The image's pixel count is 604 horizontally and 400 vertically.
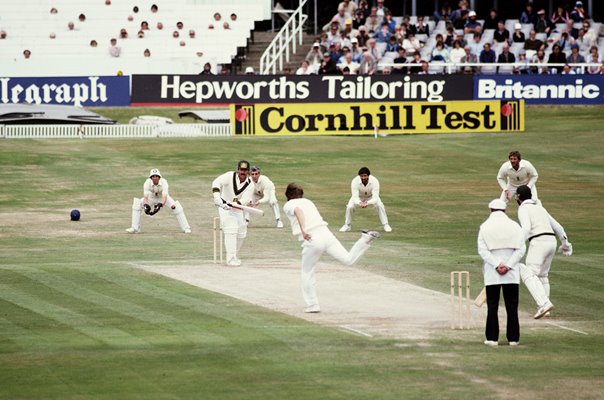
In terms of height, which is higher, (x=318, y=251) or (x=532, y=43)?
(x=532, y=43)

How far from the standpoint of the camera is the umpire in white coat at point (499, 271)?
1642cm

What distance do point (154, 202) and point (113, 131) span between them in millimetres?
18200

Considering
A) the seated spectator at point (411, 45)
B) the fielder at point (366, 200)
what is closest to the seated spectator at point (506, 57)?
the seated spectator at point (411, 45)

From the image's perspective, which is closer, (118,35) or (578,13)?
(578,13)

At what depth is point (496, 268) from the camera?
53.7 feet

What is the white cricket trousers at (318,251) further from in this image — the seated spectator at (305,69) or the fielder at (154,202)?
the seated spectator at (305,69)

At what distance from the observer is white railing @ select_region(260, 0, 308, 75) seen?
5153cm

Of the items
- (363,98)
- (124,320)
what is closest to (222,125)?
(363,98)

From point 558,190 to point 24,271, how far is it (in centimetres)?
1866

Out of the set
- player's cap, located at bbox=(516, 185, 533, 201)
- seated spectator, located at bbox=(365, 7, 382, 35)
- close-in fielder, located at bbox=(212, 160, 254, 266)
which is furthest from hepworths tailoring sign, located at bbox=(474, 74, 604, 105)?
player's cap, located at bbox=(516, 185, 533, 201)

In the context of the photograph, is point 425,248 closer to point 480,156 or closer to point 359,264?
point 359,264

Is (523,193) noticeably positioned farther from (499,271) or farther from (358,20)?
(358,20)

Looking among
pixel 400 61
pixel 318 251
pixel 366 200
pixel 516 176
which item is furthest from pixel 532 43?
pixel 318 251

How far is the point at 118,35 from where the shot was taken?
5391 cm
